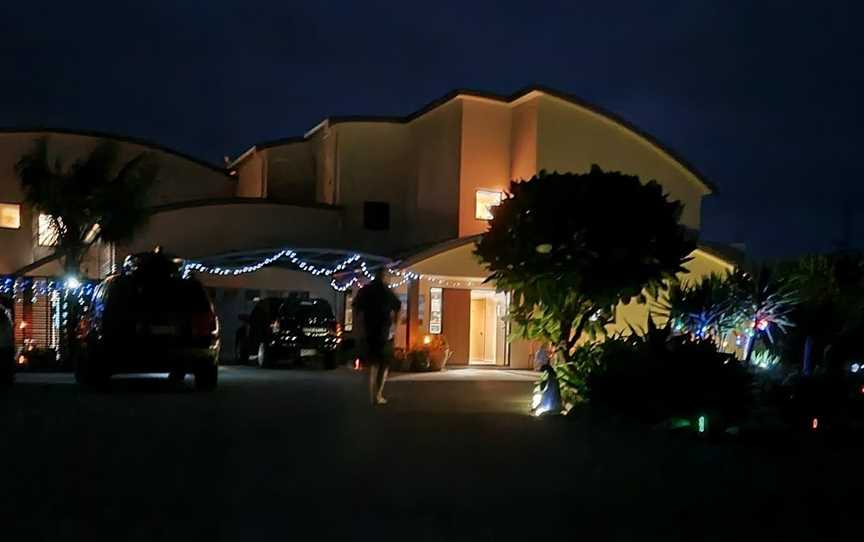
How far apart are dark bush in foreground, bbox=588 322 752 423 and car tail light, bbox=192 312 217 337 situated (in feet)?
20.6

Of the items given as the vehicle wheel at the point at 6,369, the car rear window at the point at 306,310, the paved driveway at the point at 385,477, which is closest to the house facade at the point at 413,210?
the car rear window at the point at 306,310

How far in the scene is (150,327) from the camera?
568 inches

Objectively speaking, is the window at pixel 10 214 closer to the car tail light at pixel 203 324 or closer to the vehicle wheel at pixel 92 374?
the vehicle wheel at pixel 92 374

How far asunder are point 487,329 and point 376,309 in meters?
12.2

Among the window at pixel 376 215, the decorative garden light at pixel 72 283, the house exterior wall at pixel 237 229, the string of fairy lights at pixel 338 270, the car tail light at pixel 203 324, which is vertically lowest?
the car tail light at pixel 203 324

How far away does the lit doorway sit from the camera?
23859 mm

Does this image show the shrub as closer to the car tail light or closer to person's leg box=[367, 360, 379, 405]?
person's leg box=[367, 360, 379, 405]

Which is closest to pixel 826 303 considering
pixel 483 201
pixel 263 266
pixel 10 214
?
pixel 483 201

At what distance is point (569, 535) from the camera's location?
20.9 ft

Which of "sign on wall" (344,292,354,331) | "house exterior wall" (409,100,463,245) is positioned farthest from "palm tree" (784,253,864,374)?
"sign on wall" (344,292,354,331)

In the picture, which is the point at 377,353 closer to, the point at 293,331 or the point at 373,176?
the point at 293,331

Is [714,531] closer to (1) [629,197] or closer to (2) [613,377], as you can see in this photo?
(2) [613,377]

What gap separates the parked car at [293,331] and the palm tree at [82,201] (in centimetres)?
376

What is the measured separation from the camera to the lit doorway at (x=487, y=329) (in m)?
23.9
